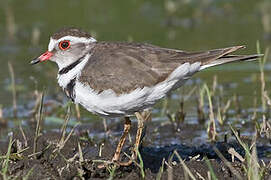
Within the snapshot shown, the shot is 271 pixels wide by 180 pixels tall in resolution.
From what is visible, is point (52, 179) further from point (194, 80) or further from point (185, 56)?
point (194, 80)

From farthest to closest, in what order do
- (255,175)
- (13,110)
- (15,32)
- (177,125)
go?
(15,32) → (13,110) → (177,125) → (255,175)

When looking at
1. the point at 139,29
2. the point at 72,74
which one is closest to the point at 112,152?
the point at 72,74

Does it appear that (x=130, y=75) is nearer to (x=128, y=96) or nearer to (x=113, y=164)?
(x=128, y=96)

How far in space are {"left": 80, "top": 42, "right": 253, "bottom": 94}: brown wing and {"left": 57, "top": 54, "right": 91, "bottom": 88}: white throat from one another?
93mm

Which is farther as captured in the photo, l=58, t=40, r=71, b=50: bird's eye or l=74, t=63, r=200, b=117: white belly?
l=58, t=40, r=71, b=50: bird's eye

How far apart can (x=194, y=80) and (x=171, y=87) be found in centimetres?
423

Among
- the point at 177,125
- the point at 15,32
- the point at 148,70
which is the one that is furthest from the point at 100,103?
the point at 15,32

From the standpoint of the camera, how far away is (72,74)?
609 cm

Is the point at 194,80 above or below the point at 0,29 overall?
below

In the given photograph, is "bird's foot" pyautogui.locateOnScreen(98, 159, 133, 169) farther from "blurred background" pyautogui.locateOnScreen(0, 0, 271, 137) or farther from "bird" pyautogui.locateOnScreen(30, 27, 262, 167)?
"blurred background" pyautogui.locateOnScreen(0, 0, 271, 137)

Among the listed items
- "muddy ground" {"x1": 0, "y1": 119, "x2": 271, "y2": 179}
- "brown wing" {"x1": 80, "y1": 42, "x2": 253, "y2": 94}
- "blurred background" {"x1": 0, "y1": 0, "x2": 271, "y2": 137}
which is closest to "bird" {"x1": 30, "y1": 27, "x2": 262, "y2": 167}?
"brown wing" {"x1": 80, "y1": 42, "x2": 253, "y2": 94}

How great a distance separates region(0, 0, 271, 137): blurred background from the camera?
10117 mm

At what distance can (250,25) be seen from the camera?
12992mm

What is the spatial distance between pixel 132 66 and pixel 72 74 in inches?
23.0
